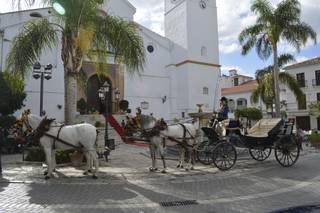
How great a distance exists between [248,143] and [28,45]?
8.63 metres

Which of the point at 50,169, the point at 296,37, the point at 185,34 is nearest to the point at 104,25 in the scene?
the point at 50,169

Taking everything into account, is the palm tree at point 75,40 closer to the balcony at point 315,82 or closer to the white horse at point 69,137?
the white horse at point 69,137

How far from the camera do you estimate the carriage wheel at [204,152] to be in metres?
12.2

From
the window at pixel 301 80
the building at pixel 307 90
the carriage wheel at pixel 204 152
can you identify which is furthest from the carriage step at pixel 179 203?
the window at pixel 301 80

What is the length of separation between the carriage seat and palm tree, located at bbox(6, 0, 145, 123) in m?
5.12

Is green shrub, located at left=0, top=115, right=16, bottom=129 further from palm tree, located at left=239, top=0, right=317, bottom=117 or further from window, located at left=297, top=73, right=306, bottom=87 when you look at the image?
window, located at left=297, top=73, right=306, bottom=87

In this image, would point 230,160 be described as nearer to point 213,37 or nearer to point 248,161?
point 248,161

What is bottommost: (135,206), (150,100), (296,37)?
(135,206)

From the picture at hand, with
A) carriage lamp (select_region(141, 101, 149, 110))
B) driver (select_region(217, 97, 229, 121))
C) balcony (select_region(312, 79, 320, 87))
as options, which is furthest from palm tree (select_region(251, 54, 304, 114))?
driver (select_region(217, 97, 229, 121))

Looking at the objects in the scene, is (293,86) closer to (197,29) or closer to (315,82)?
(197,29)

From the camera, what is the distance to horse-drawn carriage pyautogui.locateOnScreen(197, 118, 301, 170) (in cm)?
1190

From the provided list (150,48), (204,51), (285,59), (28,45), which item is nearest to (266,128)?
(28,45)

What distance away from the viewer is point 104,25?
13.2m

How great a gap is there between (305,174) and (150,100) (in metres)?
21.4
